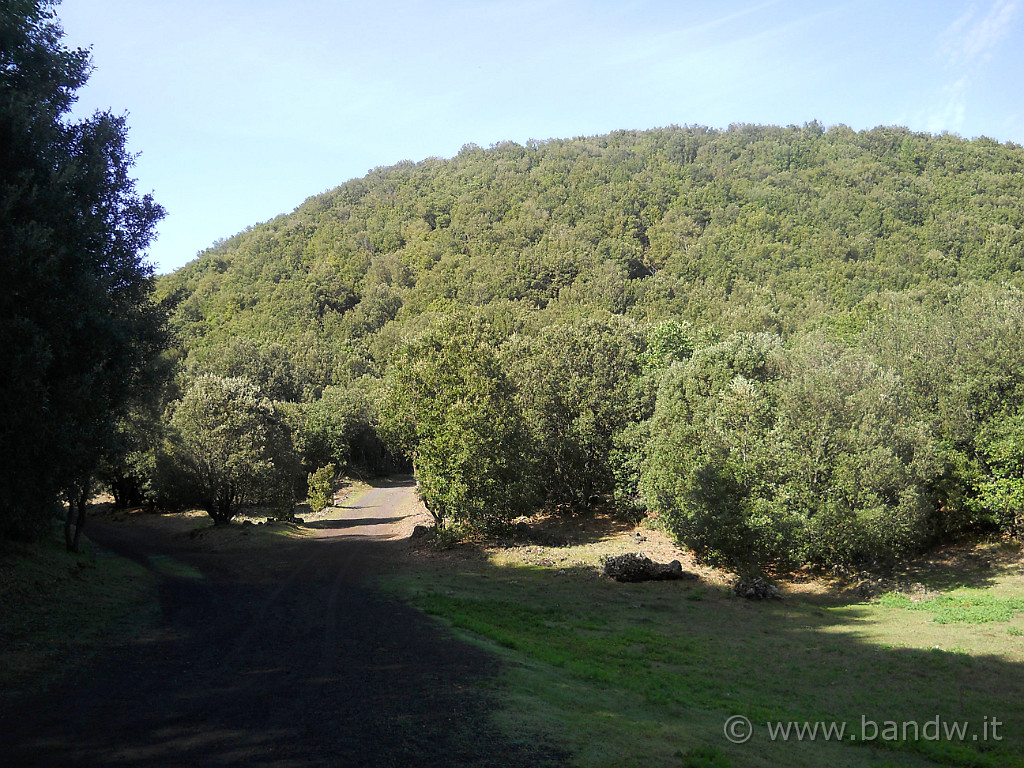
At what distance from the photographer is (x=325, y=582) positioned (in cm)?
1964

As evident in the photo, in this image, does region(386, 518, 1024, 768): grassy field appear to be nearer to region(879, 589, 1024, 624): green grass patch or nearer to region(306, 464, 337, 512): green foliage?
→ region(879, 589, 1024, 624): green grass patch

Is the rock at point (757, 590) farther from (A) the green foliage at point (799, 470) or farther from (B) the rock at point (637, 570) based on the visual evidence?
(B) the rock at point (637, 570)

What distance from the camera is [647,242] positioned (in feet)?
423

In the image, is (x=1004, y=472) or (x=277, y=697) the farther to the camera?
(x=1004, y=472)

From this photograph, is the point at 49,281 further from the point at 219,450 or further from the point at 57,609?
the point at 219,450

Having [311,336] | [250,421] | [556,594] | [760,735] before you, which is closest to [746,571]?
[556,594]

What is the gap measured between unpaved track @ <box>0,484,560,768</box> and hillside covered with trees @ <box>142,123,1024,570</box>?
999 cm

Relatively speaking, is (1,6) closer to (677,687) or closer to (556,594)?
(677,687)

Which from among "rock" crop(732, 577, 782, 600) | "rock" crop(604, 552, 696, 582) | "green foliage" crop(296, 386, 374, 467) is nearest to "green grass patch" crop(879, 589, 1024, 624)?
"rock" crop(732, 577, 782, 600)

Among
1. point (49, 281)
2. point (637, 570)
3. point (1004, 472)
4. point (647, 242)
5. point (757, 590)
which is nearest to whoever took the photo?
point (49, 281)

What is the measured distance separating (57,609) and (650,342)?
33.4m

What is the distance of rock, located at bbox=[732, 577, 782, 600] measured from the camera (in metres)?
21.6

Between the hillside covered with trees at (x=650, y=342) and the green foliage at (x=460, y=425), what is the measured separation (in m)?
0.14

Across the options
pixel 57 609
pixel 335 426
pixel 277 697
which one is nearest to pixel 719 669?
pixel 277 697
